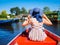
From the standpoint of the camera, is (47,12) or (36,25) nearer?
(36,25)

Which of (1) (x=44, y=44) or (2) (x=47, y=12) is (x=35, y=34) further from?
(2) (x=47, y=12)

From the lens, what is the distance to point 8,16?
4.98 meters

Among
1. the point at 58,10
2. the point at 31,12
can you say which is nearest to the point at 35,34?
the point at 31,12

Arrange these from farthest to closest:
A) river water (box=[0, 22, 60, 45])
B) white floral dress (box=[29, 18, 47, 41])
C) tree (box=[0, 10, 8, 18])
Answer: tree (box=[0, 10, 8, 18]) → river water (box=[0, 22, 60, 45]) → white floral dress (box=[29, 18, 47, 41])

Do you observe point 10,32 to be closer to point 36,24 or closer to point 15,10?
point 15,10

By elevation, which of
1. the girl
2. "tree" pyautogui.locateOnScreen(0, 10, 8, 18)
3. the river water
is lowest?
the river water

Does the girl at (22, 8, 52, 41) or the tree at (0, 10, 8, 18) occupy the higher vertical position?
the girl at (22, 8, 52, 41)

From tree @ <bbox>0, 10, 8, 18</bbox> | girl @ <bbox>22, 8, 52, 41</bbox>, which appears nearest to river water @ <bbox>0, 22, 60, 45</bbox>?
tree @ <bbox>0, 10, 8, 18</bbox>

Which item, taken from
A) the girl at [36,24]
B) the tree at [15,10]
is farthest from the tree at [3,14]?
the girl at [36,24]

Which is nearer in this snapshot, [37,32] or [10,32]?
[37,32]

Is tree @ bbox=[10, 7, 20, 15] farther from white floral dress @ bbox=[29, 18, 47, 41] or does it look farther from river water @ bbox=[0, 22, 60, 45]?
white floral dress @ bbox=[29, 18, 47, 41]

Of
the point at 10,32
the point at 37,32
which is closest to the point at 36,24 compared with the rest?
the point at 37,32

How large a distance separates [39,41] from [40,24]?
18 cm

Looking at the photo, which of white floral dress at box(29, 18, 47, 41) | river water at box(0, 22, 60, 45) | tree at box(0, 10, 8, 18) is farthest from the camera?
tree at box(0, 10, 8, 18)
